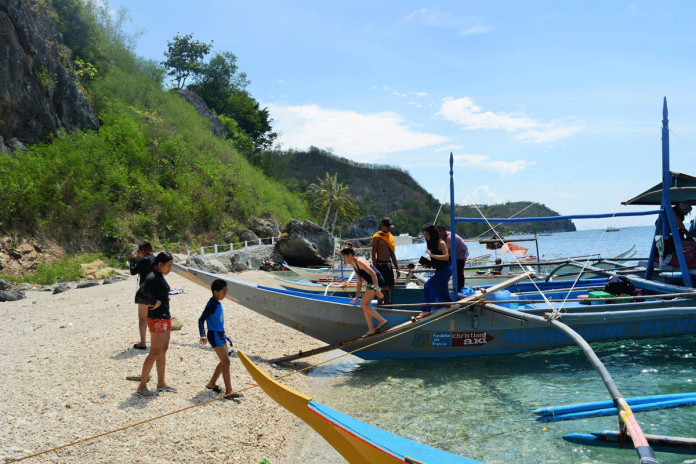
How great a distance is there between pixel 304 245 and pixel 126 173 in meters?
13.0

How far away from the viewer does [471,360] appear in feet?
27.4

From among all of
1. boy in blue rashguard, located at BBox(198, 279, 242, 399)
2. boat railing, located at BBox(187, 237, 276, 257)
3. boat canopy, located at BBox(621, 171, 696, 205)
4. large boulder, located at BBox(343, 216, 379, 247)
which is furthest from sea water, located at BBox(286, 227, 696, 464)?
large boulder, located at BBox(343, 216, 379, 247)

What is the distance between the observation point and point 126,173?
2944cm

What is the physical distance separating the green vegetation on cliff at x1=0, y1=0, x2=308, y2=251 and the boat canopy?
25831mm

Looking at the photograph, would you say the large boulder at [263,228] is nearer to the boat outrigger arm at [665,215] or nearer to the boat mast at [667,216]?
the boat outrigger arm at [665,215]

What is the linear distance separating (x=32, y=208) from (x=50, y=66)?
39.3 feet

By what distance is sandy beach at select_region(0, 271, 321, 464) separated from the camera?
15.2ft

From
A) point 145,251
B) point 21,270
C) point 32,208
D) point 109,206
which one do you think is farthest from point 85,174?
point 145,251

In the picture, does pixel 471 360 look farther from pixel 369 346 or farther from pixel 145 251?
pixel 145 251

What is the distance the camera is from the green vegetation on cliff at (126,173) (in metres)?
24.0

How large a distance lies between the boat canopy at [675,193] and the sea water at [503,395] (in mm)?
3245

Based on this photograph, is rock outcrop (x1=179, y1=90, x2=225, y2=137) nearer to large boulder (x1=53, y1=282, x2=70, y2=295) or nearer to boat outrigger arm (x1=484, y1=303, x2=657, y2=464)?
large boulder (x1=53, y1=282, x2=70, y2=295)

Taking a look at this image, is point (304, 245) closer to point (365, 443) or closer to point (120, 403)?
point (120, 403)

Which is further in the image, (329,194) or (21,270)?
(329,194)
